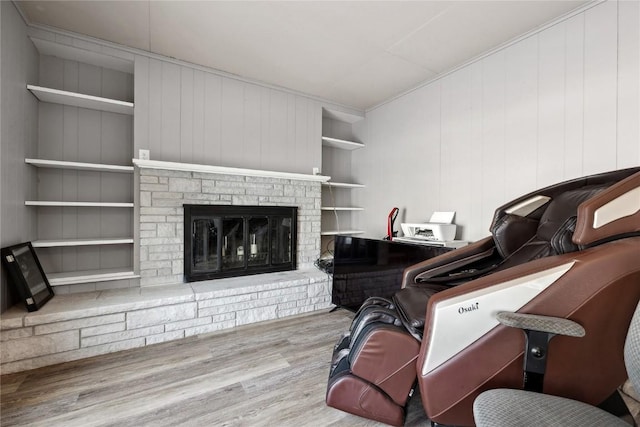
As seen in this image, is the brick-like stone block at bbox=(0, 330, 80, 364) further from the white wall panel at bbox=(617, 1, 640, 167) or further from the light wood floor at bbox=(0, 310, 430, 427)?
the white wall panel at bbox=(617, 1, 640, 167)

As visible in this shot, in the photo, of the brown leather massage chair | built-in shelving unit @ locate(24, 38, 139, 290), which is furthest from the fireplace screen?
the brown leather massage chair

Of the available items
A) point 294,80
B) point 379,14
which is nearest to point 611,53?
point 379,14

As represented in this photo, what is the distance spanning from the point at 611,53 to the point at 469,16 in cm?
90

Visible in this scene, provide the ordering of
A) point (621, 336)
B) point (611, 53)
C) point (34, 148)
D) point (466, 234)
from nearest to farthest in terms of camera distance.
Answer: point (621, 336) → point (611, 53) → point (34, 148) → point (466, 234)

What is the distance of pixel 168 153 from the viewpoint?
2.60 meters

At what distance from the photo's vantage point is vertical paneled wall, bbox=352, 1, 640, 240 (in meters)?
1.72

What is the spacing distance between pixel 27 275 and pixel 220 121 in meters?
1.96

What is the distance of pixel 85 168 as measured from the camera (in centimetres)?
238

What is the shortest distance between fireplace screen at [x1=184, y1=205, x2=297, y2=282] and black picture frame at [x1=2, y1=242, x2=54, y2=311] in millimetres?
976

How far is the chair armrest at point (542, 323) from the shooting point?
0.91 meters

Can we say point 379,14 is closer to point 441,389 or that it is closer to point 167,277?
point 441,389

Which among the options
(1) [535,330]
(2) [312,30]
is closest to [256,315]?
(1) [535,330]

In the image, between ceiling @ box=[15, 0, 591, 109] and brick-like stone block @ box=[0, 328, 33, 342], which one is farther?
ceiling @ box=[15, 0, 591, 109]

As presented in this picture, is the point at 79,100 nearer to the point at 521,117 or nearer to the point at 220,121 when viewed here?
the point at 220,121
